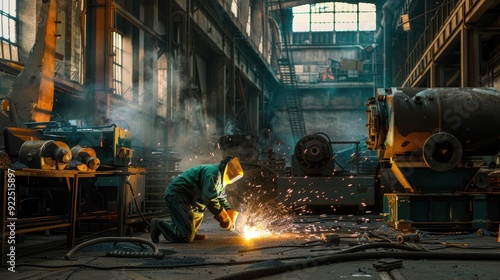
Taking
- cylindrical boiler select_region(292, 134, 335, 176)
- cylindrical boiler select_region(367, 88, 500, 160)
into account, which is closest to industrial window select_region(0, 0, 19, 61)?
cylindrical boiler select_region(292, 134, 335, 176)

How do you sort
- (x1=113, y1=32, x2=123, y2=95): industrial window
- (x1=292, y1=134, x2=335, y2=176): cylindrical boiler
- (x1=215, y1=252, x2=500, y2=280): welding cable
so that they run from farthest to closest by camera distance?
(x1=113, y1=32, x2=123, y2=95): industrial window, (x1=292, y1=134, x2=335, y2=176): cylindrical boiler, (x1=215, y1=252, x2=500, y2=280): welding cable

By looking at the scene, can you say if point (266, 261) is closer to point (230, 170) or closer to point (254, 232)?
point (230, 170)

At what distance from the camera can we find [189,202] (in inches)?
257

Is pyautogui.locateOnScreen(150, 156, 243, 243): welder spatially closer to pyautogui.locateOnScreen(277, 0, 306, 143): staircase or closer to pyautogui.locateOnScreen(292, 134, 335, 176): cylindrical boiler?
pyautogui.locateOnScreen(292, 134, 335, 176): cylindrical boiler

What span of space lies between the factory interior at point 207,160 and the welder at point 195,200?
66mm

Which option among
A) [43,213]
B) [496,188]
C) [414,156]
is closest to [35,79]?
[43,213]

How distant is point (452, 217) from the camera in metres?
7.59

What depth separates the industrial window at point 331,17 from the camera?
32.8m

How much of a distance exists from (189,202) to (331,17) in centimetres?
2842

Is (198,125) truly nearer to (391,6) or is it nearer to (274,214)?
(274,214)

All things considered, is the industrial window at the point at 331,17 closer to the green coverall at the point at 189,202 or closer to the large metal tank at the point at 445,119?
the large metal tank at the point at 445,119

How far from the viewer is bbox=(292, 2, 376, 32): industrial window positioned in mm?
32844

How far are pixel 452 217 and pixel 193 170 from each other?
11.9ft

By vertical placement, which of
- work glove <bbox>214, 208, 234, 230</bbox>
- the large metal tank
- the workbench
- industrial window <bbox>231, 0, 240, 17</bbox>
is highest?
industrial window <bbox>231, 0, 240, 17</bbox>
